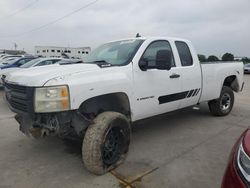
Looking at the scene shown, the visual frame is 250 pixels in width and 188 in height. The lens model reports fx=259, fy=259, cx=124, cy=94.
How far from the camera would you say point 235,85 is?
6910 mm

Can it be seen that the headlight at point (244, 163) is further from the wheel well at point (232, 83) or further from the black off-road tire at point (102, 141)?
the wheel well at point (232, 83)

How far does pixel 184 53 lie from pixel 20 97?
3.31m

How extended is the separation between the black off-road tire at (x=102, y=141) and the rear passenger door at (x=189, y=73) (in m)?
1.80

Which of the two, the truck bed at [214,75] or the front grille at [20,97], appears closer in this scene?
the front grille at [20,97]

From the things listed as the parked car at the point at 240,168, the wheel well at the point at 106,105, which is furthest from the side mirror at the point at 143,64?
the parked car at the point at 240,168

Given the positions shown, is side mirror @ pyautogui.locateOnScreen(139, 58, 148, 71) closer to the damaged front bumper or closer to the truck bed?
the damaged front bumper

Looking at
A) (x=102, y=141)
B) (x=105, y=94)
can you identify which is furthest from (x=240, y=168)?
(x=105, y=94)

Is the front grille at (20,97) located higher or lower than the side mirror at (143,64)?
lower

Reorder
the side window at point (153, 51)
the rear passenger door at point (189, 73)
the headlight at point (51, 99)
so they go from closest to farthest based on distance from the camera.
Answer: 1. the headlight at point (51, 99)
2. the side window at point (153, 51)
3. the rear passenger door at point (189, 73)

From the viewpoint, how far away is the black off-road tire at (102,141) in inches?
133

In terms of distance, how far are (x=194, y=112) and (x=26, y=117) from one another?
512 centimetres

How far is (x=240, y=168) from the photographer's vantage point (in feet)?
6.23

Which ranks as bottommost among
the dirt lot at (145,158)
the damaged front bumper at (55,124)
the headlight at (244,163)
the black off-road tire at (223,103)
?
the dirt lot at (145,158)

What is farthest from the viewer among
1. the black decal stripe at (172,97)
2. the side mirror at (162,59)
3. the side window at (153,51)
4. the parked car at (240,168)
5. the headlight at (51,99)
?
the black decal stripe at (172,97)
